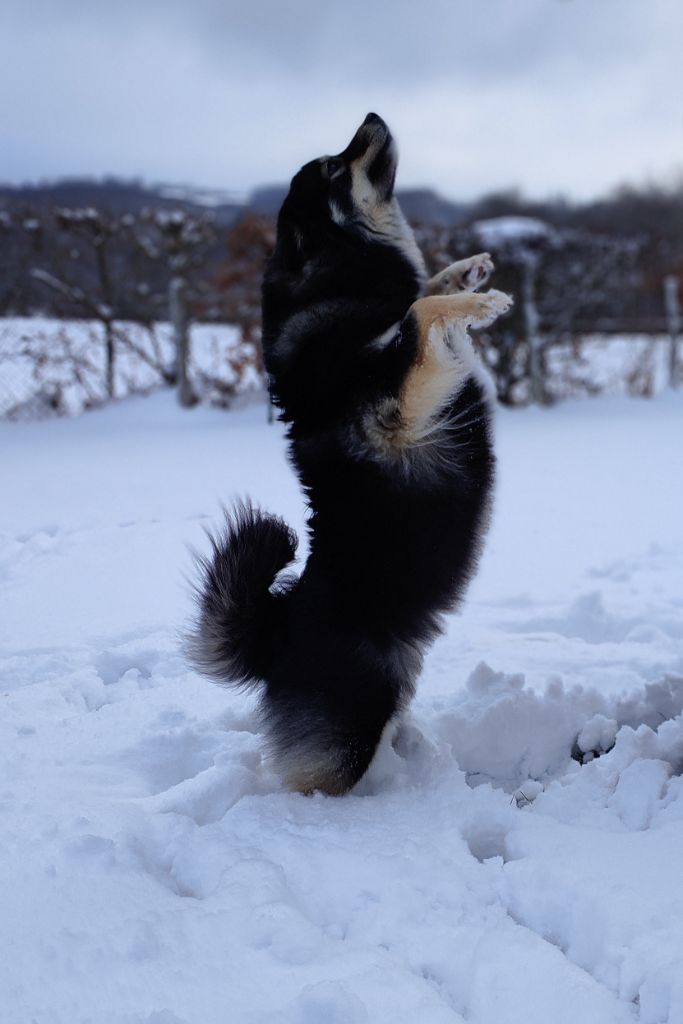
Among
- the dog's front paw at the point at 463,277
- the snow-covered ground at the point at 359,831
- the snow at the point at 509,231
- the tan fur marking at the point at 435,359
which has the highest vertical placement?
the snow at the point at 509,231

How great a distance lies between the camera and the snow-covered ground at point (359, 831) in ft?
4.59

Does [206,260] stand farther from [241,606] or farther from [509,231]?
[241,606]

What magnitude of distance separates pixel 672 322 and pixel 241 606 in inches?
387

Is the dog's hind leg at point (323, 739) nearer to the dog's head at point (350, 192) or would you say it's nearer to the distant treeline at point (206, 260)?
the dog's head at point (350, 192)

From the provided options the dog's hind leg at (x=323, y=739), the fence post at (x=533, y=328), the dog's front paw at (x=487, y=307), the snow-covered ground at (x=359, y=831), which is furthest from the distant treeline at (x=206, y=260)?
the dog's hind leg at (x=323, y=739)

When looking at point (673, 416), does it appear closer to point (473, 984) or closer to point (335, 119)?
point (335, 119)

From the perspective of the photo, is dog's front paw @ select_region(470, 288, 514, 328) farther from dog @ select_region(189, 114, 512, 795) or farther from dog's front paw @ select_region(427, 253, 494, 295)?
dog's front paw @ select_region(427, 253, 494, 295)

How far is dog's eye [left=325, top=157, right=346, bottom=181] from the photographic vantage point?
96.4 inches

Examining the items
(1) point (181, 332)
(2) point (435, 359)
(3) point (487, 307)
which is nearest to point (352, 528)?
(2) point (435, 359)

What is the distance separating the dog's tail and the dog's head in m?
0.88

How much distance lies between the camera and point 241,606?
219cm

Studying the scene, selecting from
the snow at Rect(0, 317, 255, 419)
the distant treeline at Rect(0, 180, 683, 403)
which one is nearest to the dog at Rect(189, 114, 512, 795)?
the distant treeline at Rect(0, 180, 683, 403)

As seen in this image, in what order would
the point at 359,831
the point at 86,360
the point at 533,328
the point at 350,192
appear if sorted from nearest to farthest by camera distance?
1. the point at 359,831
2. the point at 350,192
3. the point at 86,360
4. the point at 533,328

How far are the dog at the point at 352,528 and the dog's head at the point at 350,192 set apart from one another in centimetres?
19
